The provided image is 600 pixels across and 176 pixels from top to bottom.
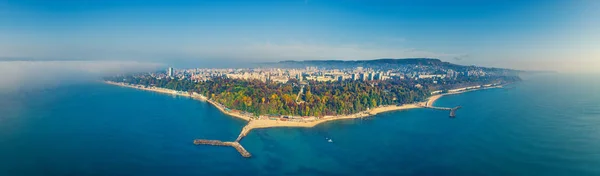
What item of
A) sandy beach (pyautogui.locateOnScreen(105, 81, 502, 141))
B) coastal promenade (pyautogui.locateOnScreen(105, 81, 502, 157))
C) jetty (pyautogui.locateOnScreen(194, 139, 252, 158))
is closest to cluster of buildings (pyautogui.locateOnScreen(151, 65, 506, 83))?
coastal promenade (pyautogui.locateOnScreen(105, 81, 502, 157))

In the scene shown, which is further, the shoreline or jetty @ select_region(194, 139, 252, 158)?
the shoreline

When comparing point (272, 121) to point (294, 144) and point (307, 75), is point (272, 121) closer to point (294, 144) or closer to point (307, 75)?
point (294, 144)

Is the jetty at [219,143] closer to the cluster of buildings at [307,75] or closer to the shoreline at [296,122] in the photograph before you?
the shoreline at [296,122]

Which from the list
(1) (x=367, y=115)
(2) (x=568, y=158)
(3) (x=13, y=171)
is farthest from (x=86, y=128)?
(2) (x=568, y=158)

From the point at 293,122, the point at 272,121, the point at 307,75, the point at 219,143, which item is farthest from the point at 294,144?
the point at 307,75

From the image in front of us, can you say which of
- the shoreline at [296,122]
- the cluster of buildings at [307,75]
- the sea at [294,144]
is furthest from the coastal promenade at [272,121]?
the cluster of buildings at [307,75]

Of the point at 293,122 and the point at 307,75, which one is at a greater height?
the point at 307,75

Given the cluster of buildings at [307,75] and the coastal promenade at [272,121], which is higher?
the cluster of buildings at [307,75]

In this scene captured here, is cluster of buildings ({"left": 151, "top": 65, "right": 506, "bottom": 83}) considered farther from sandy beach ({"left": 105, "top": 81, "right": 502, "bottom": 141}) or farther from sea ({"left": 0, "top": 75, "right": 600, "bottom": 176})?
sea ({"left": 0, "top": 75, "right": 600, "bottom": 176})
